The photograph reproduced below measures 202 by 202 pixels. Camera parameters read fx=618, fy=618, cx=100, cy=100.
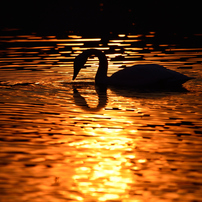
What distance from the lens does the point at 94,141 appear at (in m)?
10.9

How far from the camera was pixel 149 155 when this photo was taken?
10039mm

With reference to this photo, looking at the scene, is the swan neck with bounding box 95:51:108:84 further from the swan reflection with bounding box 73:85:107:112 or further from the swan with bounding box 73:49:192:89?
the swan reflection with bounding box 73:85:107:112

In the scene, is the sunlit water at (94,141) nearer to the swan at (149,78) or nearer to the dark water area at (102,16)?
the swan at (149,78)

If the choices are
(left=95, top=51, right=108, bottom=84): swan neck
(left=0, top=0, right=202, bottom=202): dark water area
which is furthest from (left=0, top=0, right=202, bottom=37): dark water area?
(left=95, top=51, right=108, bottom=84): swan neck

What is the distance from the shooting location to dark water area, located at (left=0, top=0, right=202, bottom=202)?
8.60m

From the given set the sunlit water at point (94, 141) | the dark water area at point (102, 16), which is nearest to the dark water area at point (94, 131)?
the sunlit water at point (94, 141)

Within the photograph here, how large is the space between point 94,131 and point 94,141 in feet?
2.50

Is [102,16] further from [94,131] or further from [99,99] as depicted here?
[94,131]

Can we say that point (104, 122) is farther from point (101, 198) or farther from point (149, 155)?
point (101, 198)

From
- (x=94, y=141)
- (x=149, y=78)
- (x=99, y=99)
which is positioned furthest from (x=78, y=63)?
(x=94, y=141)

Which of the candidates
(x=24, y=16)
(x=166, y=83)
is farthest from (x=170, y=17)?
(x=166, y=83)

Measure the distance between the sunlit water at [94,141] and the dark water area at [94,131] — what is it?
14 mm

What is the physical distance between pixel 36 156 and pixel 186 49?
17651 mm

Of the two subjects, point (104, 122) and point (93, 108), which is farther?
point (93, 108)
